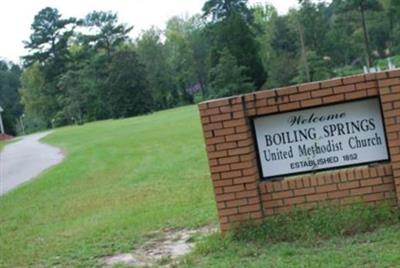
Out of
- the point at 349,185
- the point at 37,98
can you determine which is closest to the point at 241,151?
the point at 349,185

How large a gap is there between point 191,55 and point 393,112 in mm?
85188

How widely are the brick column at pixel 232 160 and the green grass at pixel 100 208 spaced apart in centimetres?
121

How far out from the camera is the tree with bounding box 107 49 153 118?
7938cm

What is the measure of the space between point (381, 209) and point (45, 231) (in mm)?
4698

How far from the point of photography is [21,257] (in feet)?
24.3

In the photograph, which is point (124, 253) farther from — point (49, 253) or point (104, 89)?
point (104, 89)

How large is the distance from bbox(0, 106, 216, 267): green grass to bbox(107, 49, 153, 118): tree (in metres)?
60.3

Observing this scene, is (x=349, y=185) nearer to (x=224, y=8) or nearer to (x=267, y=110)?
(x=267, y=110)

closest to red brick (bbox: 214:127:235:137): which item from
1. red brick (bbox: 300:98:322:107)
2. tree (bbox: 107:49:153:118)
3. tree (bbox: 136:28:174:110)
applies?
red brick (bbox: 300:98:322:107)

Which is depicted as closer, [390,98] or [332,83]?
[390,98]

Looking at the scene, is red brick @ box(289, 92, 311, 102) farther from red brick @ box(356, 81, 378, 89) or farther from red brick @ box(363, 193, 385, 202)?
red brick @ box(363, 193, 385, 202)

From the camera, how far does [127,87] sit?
Result: 79750 millimetres

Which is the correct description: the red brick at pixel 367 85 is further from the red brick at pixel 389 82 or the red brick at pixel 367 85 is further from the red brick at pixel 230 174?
the red brick at pixel 230 174

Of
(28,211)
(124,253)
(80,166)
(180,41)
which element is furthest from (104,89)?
(124,253)
